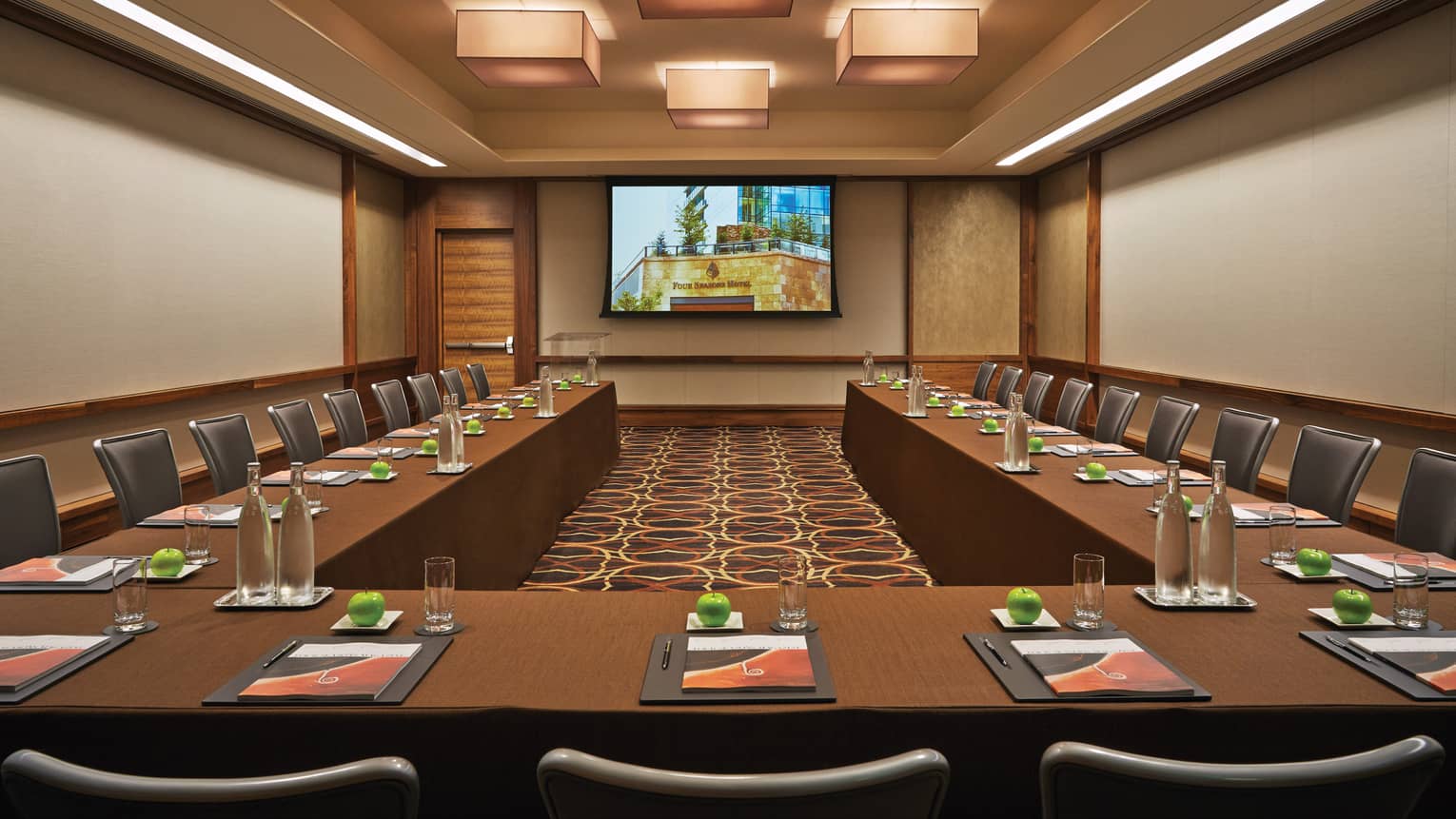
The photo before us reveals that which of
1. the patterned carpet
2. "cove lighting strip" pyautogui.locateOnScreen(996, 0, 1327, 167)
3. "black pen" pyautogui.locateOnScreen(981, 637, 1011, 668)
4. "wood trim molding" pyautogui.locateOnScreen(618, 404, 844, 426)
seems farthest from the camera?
"wood trim molding" pyautogui.locateOnScreen(618, 404, 844, 426)

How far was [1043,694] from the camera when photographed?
61.2 inches

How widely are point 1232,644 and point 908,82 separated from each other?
5.83 m

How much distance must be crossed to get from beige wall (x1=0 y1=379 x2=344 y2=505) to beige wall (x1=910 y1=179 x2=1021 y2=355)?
7.00 m

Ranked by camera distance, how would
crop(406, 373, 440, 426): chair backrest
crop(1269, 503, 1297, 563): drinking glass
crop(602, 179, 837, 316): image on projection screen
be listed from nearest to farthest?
1. crop(1269, 503, 1297, 563): drinking glass
2. crop(406, 373, 440, 426): chair backrest
3. crop(602, 179, 837, 316): image on projection screen

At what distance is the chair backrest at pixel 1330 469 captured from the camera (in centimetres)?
324

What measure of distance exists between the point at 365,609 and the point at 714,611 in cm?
69

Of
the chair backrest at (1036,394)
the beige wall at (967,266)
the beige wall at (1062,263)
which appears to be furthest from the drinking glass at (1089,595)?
the beige wall at (967,266)

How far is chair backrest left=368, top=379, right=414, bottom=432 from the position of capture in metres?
5.80

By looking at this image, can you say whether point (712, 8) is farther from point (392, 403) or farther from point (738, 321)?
point (738, 321)

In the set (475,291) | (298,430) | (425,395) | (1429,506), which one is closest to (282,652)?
(1429,506)

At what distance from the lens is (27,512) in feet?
9.23

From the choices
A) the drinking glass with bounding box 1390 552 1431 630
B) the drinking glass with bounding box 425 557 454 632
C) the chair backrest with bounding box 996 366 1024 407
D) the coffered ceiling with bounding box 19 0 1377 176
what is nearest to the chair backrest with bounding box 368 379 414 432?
the coffered ceiling with bounding box 19 0 1377 176

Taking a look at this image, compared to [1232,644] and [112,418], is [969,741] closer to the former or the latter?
[1232,644]

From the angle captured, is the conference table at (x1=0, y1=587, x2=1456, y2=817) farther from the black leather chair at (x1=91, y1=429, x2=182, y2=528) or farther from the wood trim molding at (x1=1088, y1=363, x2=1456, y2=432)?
the wood trim molding at (x1=1088, y1=363, x2=1456, y2=432)
